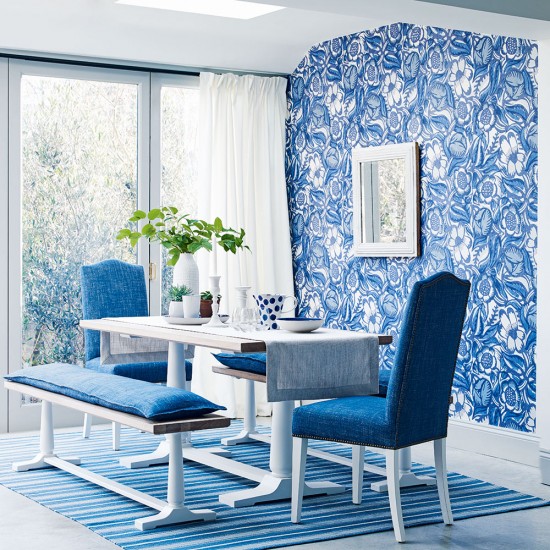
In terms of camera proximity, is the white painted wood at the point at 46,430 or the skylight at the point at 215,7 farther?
the skylight at the point at 215,7

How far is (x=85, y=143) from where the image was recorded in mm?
6168

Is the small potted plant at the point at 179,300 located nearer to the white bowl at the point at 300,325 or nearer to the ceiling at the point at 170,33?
the white bowl at the point at 300,325

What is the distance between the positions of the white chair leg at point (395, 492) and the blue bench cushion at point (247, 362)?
4.28ft

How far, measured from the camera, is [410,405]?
3652 mm

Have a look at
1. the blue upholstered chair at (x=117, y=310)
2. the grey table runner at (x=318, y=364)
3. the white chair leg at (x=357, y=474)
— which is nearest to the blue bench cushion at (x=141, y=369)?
the blue upholstered chair at (x=117, y=310)

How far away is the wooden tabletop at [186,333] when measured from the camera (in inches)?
151

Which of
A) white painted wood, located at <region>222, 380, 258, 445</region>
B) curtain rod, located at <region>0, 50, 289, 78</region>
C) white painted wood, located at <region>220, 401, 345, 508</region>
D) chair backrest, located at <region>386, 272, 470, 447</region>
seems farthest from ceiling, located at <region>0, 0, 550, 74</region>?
white painted wood, located at <region>222, 380, 258, 445</region>

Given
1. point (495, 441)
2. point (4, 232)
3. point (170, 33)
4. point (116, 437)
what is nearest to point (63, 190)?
point (4, 232)

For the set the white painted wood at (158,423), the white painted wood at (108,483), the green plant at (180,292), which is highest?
the green plant at (180,292)

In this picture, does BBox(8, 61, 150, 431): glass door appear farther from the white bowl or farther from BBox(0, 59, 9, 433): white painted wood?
the white bowl

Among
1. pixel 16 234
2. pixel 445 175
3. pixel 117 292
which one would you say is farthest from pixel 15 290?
pixel 445 175

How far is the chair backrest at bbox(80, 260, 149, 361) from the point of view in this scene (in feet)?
18.0

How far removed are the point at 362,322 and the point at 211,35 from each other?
196cm

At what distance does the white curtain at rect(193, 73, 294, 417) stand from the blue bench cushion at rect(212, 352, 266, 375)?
1298 millimetres
